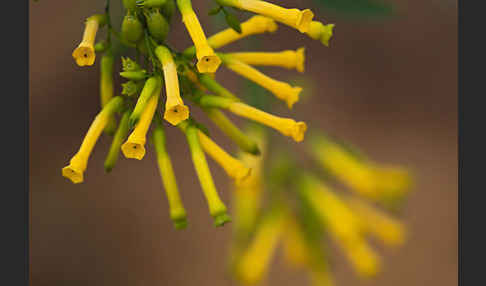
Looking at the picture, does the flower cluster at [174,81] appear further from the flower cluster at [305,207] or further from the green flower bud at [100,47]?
the flower cluster at [305,207]

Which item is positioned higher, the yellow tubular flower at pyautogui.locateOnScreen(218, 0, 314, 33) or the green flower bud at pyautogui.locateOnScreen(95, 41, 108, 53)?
the yellow tubular flower at pyautogui.locateOnScreen(218, 0, 314, 33)

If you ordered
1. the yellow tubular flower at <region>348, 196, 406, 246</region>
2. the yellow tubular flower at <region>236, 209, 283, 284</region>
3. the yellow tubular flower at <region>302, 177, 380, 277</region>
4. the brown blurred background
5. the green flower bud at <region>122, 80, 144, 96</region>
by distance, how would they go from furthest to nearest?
the brown blurred background
the yellow tubular flower at <region>348, 196, 406, 246</region>
the yellow tubular flower at <region>236, 209, 283, 284</region>
the yellow tubular flower at <region>302, 177, 380, 277</region>
the green flower bud at <region>122, 80, 144, 96</region>

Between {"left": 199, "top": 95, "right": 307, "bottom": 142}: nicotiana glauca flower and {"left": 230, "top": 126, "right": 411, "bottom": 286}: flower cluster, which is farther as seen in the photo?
{"left": 230, "top": 126, "right": 411, "bottom": 286}: flower cluster

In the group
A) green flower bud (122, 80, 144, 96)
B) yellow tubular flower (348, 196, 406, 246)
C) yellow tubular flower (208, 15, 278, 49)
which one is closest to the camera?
green flower bud (122, 80, 144, 96)

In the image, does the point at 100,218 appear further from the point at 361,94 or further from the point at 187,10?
the point at 187,10

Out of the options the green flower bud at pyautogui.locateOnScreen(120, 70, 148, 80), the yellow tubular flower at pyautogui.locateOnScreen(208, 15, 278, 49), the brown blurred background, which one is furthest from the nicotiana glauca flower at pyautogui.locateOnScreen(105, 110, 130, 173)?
the brown blurred background

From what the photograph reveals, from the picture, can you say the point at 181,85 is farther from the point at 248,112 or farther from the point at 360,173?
the point at 360,173

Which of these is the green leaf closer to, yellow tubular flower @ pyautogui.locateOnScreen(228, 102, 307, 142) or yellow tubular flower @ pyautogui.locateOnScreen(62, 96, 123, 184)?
yellow tubular flower @ pyautogui.locateOnScreen(228, 102, 307, 142)
